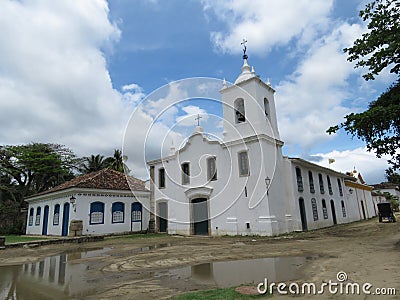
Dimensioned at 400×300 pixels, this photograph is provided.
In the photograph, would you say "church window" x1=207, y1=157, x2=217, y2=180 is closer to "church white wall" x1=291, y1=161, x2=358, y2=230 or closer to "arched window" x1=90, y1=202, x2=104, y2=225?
"church white wall" x1=291, y1=161, x2=358, y2=230

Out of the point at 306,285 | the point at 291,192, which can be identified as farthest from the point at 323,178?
the point at 306,285

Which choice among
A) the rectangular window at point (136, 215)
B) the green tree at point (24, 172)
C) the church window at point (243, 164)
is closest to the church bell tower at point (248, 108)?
the church window at point (243, 164)

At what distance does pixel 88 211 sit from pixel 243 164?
10.8 meters

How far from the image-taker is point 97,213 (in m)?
18.5

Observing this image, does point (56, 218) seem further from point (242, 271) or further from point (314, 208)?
point (314, 208)

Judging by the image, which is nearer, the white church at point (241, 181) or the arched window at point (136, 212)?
the white church at point (241, 181)

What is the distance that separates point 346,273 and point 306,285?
4.79 ft

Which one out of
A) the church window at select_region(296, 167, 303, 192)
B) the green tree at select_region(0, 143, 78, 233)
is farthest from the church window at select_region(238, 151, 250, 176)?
the green tree at select_region(0, 143, 78, 233)

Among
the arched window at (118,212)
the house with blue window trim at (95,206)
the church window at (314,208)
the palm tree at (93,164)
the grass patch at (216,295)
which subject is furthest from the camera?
the palm tree at (93,164)

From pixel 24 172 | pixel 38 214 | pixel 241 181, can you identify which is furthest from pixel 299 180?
pixel 24 172

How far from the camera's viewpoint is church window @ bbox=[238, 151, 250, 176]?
50.6 ft

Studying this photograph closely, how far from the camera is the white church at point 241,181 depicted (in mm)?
14898

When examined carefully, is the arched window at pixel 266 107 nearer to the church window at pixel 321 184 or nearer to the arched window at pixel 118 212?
the church window at pixel 321 184

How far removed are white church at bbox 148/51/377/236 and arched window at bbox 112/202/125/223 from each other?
2.35 m
